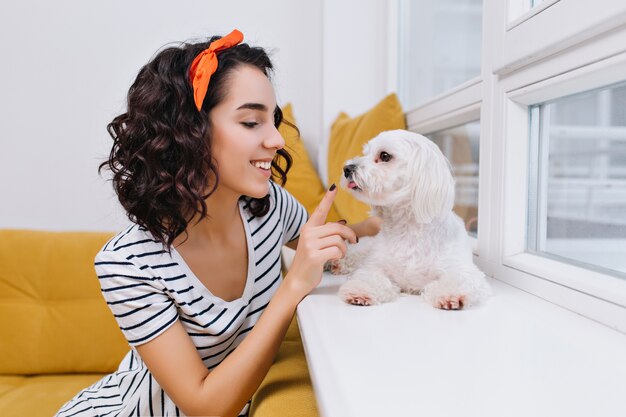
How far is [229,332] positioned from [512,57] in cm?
83

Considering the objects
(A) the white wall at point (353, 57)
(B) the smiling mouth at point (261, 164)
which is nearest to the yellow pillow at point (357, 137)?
(A) the white wall at point (353, 57)

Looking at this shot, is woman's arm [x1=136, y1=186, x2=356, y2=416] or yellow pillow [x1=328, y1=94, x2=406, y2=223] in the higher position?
yellow pillow [x1=328, y1=94, x2=406, y2=223]

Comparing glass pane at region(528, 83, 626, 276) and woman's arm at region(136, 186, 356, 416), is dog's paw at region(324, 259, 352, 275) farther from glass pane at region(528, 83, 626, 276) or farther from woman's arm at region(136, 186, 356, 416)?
glass pane at region(528, 83, 626, 276)

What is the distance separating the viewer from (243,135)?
943 mm

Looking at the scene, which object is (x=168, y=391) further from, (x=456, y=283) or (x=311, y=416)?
(x=456, y=283)

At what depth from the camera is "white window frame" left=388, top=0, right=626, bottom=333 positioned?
75 centimetres

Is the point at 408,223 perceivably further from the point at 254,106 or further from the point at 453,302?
the point at 254,106

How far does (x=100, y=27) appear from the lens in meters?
2.04

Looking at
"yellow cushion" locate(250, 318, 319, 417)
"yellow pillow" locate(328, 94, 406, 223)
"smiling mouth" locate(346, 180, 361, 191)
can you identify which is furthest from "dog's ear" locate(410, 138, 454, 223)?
"yellow pillow" locate(328, 94, 406, 223)

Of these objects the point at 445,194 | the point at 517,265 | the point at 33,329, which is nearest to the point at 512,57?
the point at 445,194

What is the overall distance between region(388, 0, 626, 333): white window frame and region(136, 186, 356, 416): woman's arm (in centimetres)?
41

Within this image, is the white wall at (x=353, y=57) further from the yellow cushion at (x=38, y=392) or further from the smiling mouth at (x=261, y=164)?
the yellow cushion at (x=38, y=392)

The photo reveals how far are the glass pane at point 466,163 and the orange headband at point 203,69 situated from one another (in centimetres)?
82

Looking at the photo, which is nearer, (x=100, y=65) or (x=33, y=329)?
(x=33, y=329)
